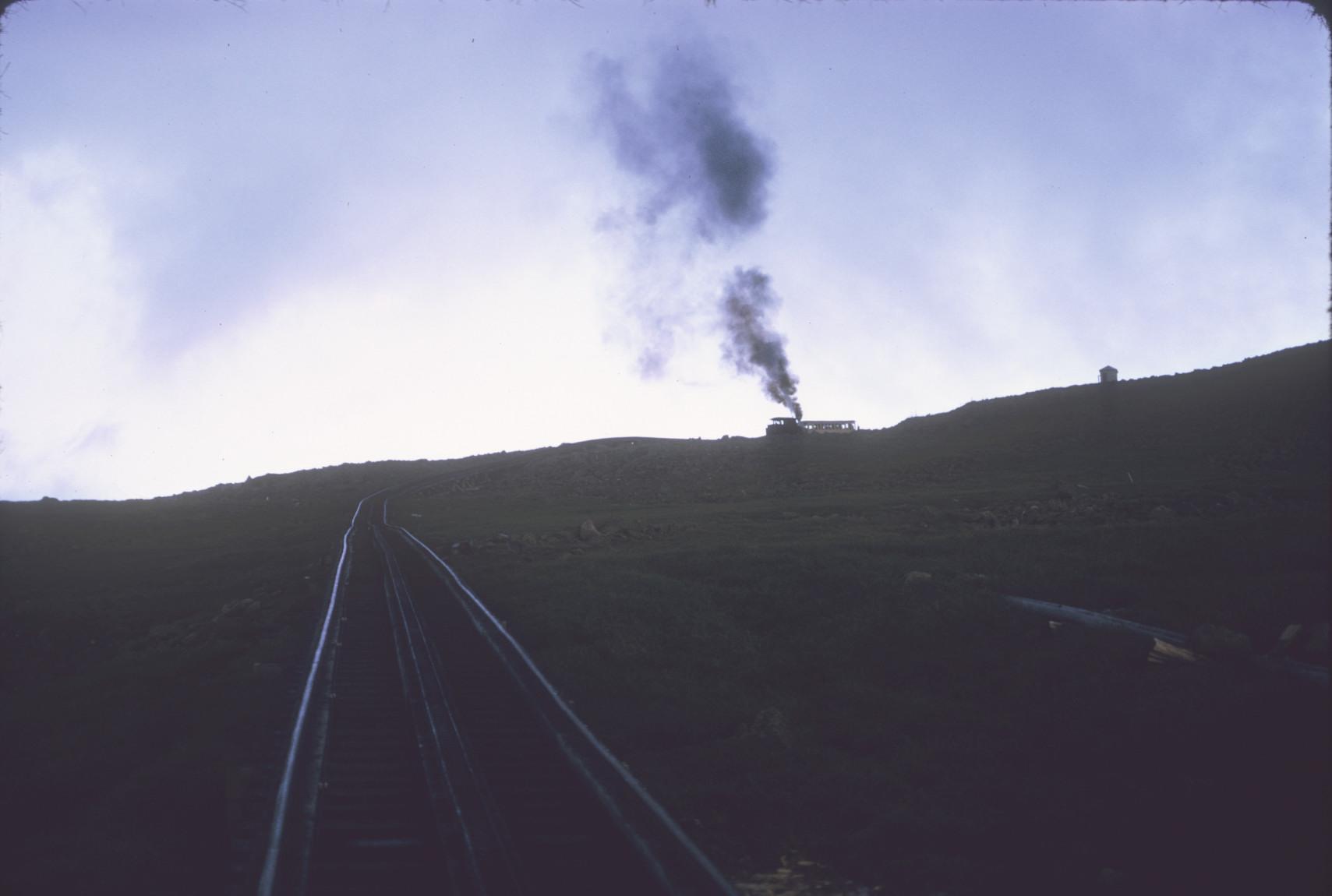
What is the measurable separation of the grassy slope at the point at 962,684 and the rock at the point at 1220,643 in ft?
1.36

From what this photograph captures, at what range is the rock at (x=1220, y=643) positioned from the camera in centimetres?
959

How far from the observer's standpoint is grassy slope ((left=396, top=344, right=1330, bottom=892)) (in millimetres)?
6836

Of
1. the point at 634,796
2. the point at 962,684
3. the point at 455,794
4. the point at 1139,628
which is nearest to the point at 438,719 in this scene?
the point at 455,794

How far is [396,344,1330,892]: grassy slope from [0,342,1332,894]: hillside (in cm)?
5

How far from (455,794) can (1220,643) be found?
30.1 feet

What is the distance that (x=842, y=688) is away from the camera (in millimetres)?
11531

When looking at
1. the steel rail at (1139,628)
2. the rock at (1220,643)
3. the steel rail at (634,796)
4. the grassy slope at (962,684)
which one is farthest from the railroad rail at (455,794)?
the rock at (1220,643)

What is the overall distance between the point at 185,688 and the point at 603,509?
101 feet

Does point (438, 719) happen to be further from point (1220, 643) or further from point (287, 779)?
point (1220, 643)

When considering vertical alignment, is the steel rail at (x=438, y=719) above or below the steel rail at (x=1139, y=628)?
below

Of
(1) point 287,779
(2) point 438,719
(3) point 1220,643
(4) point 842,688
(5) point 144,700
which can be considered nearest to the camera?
(1) point 287,779

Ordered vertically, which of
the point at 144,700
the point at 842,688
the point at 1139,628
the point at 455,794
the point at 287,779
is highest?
the point at 1139,628

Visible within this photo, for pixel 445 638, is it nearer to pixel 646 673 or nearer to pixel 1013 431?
pixel 646 673

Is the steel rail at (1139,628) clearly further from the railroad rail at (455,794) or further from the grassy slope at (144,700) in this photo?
the grassy slope at (144,700)
